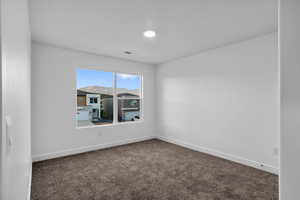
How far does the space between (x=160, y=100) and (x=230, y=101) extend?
225 cm

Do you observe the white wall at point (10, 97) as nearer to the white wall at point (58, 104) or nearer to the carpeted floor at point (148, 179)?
the carpeted floor at point (148, 179)

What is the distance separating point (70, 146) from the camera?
11.9ft

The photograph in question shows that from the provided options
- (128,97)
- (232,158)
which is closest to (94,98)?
(128,97)

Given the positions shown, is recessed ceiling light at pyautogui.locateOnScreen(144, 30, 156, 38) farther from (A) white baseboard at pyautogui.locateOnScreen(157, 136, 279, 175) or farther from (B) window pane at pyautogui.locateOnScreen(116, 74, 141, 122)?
(A) white baseboard at pyautogui.locateOnScreen(157, 136, 279, 175)

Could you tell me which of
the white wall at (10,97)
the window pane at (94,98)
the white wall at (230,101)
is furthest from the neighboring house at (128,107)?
the white wall at (10,97)

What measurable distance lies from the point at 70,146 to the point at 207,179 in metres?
3.03

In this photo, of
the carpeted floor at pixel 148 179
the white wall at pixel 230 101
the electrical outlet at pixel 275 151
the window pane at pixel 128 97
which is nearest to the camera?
the carpeted floor at pixel 148 179

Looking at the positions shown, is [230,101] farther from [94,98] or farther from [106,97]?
[94,98]

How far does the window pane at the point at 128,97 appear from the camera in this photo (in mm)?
4621

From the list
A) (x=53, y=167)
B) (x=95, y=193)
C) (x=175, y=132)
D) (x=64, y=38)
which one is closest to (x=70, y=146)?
(x=53, y=167)

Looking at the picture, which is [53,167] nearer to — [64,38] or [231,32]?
[64,38]

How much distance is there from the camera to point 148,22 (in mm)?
2412
